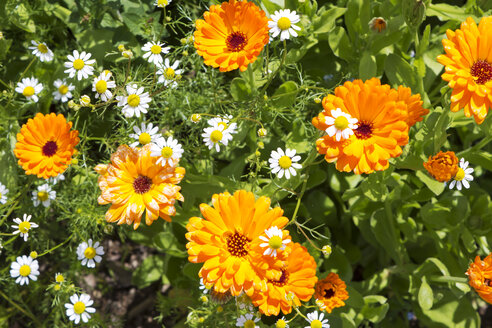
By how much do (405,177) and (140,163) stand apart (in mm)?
1146

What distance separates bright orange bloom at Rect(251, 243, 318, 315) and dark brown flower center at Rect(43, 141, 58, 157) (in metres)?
0.99

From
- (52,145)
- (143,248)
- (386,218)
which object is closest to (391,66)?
(386,218)

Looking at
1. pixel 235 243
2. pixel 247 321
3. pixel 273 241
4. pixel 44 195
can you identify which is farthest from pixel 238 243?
pixel 44 195

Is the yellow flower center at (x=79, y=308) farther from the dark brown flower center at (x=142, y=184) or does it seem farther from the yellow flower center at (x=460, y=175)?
the yellow flower center at (x=460, y=175)

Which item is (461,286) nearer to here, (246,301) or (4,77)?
(246,301)

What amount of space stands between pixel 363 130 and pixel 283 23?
47 cm

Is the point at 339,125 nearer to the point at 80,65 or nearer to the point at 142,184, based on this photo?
the point at 142,184

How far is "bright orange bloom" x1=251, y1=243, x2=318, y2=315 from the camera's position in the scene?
1.59 metres

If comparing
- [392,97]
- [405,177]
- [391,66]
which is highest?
[392,97]

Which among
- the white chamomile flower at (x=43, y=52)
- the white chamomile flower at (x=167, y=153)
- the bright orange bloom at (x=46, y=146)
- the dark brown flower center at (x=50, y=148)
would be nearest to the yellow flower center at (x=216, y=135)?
the white chamomile flower at (x=167, y=153)

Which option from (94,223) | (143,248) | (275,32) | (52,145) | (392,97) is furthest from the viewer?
(143,248)

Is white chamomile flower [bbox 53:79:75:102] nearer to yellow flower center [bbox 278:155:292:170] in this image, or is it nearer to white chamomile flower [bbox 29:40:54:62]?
white chamomile flower [bbox 29:40:54:62]

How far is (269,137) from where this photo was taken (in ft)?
7.16

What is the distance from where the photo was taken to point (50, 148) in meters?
1.88
